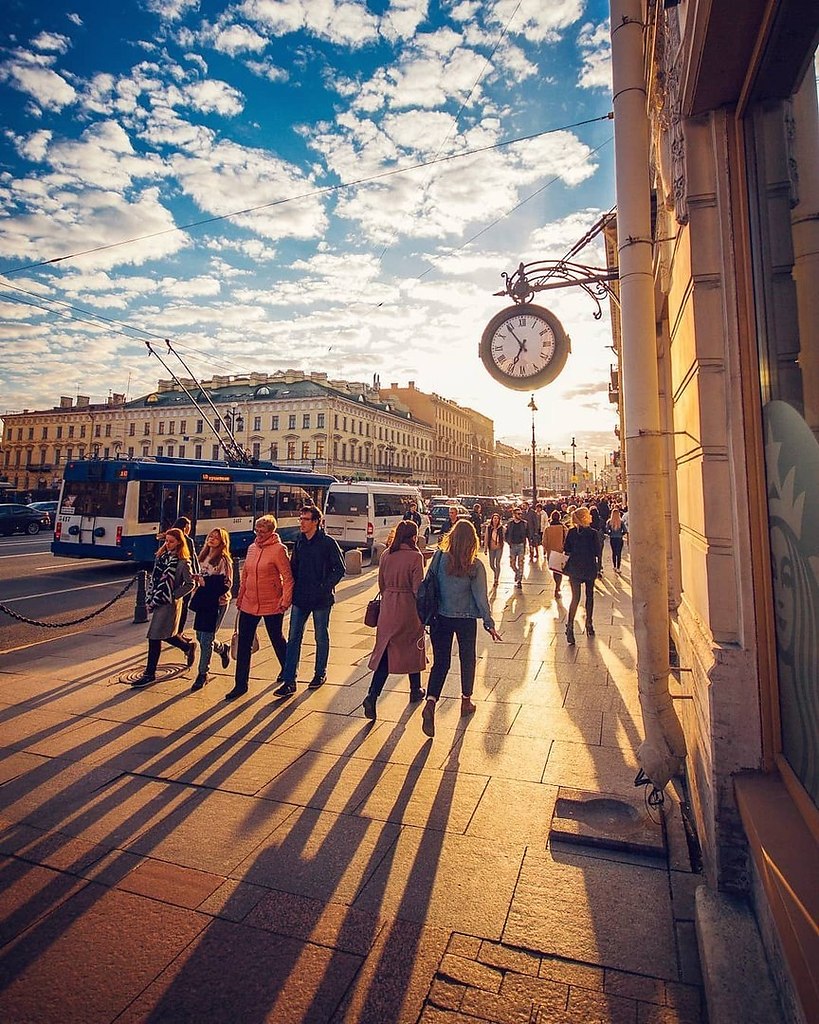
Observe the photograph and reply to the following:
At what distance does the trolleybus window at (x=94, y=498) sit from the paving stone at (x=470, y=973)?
14.2m

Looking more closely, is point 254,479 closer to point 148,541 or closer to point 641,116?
point 148,541

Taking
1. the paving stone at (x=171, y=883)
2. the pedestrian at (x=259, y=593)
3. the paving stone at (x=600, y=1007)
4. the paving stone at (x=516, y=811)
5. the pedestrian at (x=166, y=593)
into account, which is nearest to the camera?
the paving stone at (x=600, y=1007)

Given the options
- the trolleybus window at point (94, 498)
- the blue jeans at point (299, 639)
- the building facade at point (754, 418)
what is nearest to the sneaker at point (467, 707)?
the blue jeans at point (299, 639)

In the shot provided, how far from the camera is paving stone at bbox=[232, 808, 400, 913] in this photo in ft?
9.13

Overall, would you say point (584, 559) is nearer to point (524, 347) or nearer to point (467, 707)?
point (524, 347)

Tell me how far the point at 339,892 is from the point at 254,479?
17030 millimetres

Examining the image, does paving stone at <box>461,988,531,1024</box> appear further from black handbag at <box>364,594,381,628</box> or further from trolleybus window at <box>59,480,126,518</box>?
trolleybus window at <box>59,480,126,518</box>

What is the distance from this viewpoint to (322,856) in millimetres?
3016

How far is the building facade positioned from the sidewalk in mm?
723

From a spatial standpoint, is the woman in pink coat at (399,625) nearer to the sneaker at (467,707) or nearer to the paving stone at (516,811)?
the sneaker at (467,707)

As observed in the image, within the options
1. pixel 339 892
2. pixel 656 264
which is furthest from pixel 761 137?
pixel 339 892

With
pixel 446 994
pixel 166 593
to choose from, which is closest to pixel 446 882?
pixel 446 994

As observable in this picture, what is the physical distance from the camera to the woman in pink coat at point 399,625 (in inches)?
197

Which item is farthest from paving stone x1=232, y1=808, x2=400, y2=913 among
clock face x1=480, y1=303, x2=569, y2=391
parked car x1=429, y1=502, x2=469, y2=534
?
parked car x1=429, y1=502, x2=469, y2=534
